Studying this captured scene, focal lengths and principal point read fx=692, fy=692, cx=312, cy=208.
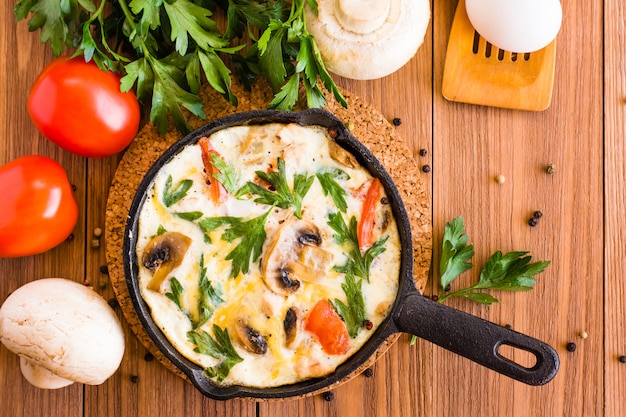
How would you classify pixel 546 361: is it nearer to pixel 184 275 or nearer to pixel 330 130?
pixel 330 130

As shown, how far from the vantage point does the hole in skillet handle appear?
1905 mm

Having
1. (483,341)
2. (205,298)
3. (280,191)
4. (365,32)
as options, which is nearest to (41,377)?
(205,298)

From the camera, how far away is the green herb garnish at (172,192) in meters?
1.96

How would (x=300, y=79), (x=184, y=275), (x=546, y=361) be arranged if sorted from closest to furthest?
(x=546, y=361) → (x=184, y=275) → (x=300, y=79)

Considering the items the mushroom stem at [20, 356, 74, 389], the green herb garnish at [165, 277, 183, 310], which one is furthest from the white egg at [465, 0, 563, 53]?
the mushroom stem at [20, 356, 74, 389]

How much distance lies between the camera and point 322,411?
2.27 m

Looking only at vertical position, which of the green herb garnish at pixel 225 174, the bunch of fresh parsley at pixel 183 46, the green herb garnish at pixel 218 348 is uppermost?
the bunch of fresh parsley at pixel 183 46

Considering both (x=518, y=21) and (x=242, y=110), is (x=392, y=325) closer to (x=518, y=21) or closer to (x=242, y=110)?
(x=242, y=110)

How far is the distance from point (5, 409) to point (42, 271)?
458 mm

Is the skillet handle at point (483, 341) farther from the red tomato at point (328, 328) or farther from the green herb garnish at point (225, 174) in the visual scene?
the green herb garnish at point (225, 174)

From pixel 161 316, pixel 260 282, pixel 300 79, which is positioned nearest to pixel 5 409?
pixel 161 316

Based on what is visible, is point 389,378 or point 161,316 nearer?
point 161,316

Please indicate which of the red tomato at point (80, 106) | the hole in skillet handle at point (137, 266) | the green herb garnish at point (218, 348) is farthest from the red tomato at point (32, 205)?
the green herb garnish at point (218, 348)

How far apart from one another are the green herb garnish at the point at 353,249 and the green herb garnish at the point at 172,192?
0.42 m
